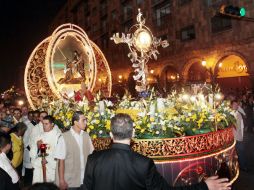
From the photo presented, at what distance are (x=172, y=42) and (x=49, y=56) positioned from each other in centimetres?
1713

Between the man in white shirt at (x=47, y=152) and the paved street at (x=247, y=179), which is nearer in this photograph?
the man in white shirt at (x=47, y=152)

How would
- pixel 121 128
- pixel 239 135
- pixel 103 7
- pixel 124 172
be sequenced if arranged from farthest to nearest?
pixel 103 7 → pixel 239 135 → pixel 121 128 → pixel 124 172

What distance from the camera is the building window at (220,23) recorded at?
21391 millimetres

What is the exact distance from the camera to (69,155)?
533 cm

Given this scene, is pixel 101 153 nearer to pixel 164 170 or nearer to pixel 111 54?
pixel 164 170

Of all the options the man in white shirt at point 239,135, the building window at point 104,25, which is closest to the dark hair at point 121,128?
the man in white shirt at point 239,135

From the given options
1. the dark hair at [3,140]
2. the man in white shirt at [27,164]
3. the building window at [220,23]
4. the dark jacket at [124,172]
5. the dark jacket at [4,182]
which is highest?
the building window at [220,23]

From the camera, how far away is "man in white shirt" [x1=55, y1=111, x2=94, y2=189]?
5223 millimetres

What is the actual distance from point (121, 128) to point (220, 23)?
2093 centimetres

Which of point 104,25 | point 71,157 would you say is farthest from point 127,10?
point 71,157

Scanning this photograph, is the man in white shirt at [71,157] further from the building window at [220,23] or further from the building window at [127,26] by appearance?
the building window at [127,26]

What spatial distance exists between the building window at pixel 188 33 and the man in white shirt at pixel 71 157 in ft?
69.2

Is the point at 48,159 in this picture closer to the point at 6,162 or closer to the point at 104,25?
the point at 6,162

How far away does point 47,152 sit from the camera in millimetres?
6289
